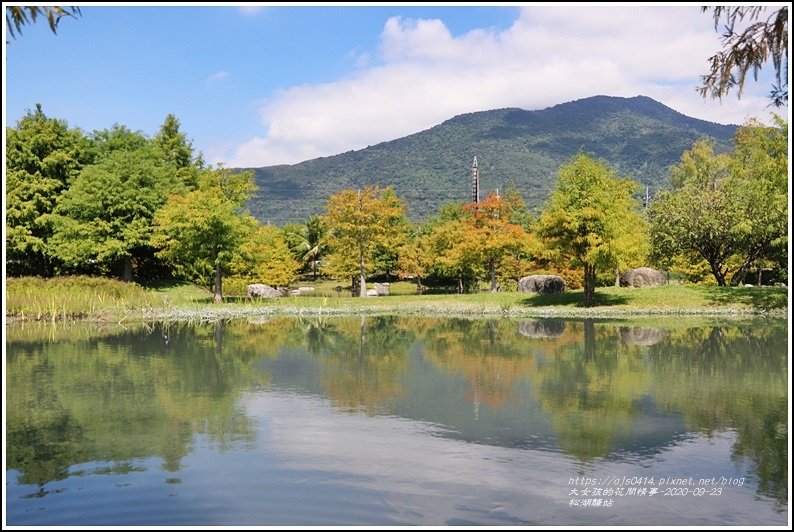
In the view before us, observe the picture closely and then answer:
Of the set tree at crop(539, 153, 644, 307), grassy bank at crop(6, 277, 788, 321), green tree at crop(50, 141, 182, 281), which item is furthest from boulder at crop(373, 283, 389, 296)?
tree at crop(539, 153, 644, 307)

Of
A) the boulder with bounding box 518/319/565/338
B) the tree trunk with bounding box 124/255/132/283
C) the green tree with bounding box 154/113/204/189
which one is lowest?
the boulder with bounding box 518/319/565/338

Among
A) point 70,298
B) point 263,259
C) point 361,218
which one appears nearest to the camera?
point 70,298

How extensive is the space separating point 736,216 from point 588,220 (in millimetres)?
11403

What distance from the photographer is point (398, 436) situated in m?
10.3

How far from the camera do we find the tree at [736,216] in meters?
33.6

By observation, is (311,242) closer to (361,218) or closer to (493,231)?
(361,218)

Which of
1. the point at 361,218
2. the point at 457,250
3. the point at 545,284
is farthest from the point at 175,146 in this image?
the point at 545,284

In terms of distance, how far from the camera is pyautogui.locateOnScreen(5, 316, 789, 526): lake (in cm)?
734

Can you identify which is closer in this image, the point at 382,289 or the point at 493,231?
the point at 493,231

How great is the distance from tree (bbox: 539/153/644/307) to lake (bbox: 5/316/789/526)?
49.8 feet

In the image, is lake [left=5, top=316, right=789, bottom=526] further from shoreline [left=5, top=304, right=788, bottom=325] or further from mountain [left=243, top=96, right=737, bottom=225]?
mountain [left=243, top=96, right=737, bottom=225]

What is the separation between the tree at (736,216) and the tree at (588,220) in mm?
6451

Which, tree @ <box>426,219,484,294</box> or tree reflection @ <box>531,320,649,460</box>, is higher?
tree @ <box>426,219,484,294</box>

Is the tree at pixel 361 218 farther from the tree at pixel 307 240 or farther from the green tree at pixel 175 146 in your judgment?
the tree at pixel 307 240
